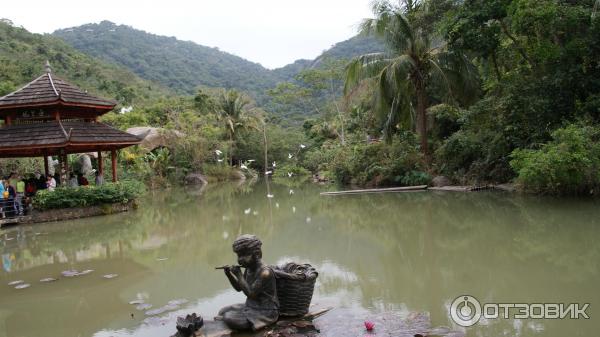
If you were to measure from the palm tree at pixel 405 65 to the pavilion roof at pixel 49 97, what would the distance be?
9.21m

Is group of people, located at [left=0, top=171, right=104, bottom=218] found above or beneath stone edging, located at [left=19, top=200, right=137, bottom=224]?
above

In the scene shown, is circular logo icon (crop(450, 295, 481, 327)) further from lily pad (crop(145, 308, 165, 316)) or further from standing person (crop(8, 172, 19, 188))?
standing person (crop(8, 172, 19, 188))

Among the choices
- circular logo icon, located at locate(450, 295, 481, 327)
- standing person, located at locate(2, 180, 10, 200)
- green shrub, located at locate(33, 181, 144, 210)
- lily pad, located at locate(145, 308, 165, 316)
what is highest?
standing person, located at locate(2, 180, 10, 200)

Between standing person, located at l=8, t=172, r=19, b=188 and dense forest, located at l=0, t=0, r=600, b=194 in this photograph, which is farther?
standing person, located at l=8, t=172, r=19, b=188

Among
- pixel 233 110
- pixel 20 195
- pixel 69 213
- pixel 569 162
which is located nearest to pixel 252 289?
pixel 569 162

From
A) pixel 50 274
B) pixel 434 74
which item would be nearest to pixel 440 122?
pixel 434 74

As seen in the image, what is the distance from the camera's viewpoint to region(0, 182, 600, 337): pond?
526cm

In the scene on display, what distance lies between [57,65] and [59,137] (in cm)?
2573

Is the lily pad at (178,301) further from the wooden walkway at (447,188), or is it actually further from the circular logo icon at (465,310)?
the wooden walkway at (447,188)

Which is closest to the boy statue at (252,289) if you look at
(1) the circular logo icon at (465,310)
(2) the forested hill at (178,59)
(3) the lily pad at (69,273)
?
(1) the circular logo icon at (465,310)

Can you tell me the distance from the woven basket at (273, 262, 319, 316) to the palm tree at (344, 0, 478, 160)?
45.5 feet

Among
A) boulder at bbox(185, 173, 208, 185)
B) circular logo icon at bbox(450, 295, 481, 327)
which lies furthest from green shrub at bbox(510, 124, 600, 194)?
boulder at bbox(185, 173, 208, 185)

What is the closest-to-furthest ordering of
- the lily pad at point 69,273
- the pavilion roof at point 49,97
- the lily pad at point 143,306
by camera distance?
the lily pad at point 143,306, the lily pad at point 69,273, the pavilion roof at point 49,97

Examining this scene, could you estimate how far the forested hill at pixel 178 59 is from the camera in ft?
206
